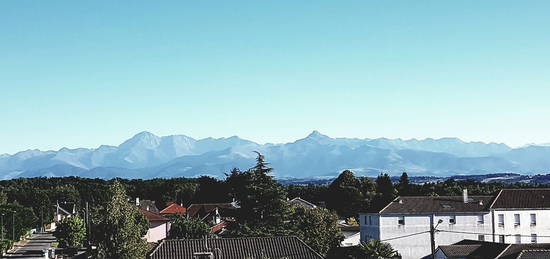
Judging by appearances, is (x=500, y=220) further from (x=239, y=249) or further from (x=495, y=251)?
(x=239, y=249)

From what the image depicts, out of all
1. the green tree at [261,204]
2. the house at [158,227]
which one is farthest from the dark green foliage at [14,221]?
the green tree at [261,204]

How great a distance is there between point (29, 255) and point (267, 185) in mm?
32578

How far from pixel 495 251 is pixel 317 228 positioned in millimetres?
17995

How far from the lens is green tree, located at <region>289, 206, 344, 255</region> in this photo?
60781 millimetres

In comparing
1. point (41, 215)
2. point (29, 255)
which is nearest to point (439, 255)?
point (29, 255)

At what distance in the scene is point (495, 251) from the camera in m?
49.4

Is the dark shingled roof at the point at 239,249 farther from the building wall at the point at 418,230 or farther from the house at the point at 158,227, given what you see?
the house at the point at 158,227

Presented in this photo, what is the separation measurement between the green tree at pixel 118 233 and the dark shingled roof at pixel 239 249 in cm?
509

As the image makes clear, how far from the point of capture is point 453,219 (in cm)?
6756

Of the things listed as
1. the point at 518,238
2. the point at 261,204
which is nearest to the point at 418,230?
the point at 518,238

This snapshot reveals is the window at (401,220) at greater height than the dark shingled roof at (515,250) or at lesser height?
greater

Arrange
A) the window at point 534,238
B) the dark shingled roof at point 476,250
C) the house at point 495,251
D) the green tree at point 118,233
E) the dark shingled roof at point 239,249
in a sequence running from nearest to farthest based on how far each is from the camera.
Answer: the green tree at point 118,233, the dark shingled roof at point 239,249, the house at point 495,251, the dark shingled roof at point 476,250, the window at point 534,238

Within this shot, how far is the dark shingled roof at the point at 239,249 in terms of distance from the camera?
122 ft

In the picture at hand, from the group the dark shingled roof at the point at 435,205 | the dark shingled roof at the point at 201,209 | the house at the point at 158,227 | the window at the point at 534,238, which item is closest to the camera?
the window at the point at 534,238
